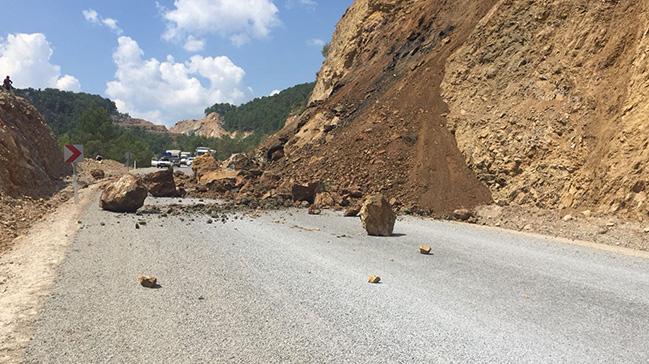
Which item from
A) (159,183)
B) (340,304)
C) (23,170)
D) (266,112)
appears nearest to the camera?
(340,304)

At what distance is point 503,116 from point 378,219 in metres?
9.11

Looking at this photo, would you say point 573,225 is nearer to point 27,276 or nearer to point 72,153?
point 27,276

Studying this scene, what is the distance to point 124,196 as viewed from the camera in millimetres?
17188

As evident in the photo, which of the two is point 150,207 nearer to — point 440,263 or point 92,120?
point 440,263

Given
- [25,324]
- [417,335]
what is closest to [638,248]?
[417,335]

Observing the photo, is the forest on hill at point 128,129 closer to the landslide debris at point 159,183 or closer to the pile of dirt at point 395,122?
the pile of dirt at point 395,122

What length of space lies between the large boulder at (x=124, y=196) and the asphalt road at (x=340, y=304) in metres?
5.98

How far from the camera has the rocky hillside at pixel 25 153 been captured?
18.8 metres

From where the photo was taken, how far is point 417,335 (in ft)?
17.5

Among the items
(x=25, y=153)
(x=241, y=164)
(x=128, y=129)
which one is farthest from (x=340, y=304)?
(x=128, y=129)

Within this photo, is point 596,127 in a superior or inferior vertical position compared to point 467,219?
superior

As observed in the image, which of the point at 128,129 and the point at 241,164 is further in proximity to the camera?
the point at 128,129

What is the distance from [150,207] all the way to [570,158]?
1425cm

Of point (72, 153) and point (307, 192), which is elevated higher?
point (72, 153)
